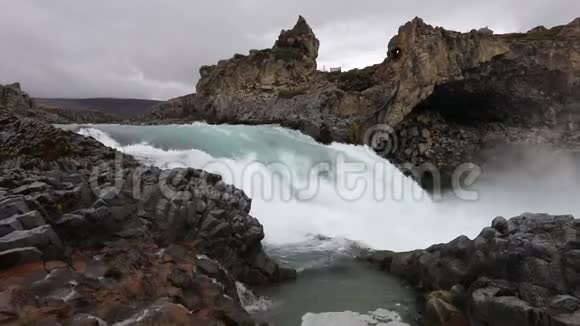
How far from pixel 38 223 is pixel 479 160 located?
104ft

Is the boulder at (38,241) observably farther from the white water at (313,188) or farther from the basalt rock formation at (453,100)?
the basalt rock formation at (453,100)

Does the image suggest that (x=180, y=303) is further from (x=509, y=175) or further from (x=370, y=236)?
(x=509, y=175)

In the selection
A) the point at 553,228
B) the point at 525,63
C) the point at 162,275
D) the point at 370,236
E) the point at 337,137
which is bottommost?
the point at 370,236

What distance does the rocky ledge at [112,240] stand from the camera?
23.7 ft

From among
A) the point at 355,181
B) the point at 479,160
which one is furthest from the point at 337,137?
the point at 479,160

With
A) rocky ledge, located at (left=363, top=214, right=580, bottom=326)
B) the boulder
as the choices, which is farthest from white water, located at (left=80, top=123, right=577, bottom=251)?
the boulder

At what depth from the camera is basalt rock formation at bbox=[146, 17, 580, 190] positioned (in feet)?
99.2

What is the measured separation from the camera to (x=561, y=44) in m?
31.0

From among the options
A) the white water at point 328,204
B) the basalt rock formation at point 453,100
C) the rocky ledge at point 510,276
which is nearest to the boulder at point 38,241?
the white water at point 328,204

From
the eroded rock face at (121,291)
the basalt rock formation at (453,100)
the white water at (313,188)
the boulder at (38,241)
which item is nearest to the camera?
the eroded rock face at (121,291)

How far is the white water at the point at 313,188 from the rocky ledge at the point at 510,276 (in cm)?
564

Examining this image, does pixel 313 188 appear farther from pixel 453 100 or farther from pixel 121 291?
pixel 453 100

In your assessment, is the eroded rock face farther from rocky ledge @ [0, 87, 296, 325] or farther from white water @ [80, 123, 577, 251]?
white water @ [80, 123, 577, 251]

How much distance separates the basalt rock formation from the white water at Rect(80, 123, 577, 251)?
4.09 metres
